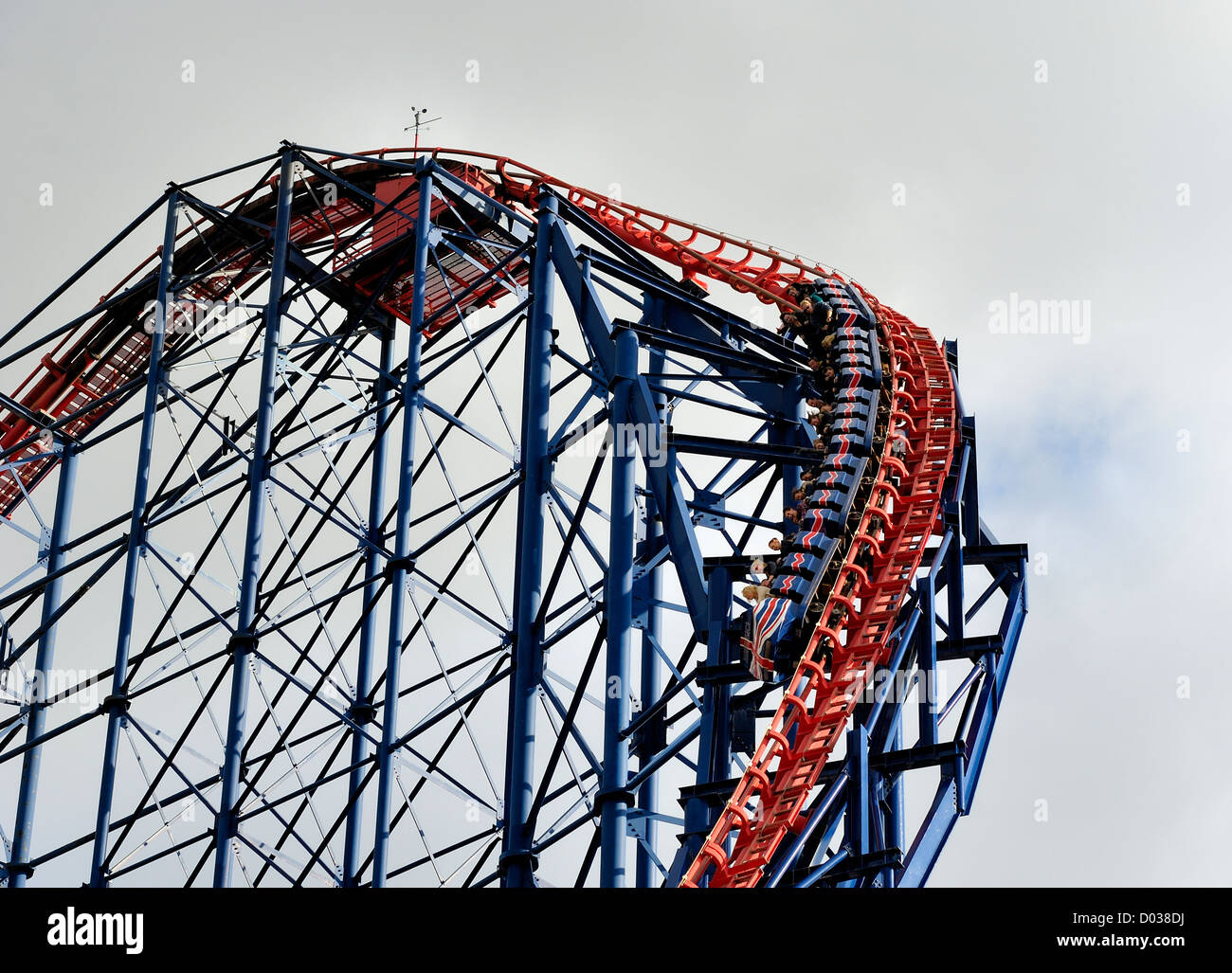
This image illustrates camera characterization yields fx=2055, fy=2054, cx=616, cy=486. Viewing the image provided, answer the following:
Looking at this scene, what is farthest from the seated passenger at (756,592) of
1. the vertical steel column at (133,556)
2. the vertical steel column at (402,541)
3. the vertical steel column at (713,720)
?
the vertical steel column at (133,556)

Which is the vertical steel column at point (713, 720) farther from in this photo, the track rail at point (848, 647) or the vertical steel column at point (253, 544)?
the vertical steel column at point (253, 544)

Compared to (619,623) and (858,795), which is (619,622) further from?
(858,795)

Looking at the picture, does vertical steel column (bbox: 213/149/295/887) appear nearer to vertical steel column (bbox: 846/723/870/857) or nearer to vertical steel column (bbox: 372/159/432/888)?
vertical steel column (bbox: 372/159/432/888)

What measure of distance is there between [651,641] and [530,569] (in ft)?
4.85

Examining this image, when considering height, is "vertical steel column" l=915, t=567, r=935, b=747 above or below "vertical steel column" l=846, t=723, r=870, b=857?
above

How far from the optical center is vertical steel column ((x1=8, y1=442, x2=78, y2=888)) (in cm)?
2334

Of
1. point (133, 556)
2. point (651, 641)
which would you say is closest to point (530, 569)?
point (651, 641)

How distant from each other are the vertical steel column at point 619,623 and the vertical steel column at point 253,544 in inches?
184

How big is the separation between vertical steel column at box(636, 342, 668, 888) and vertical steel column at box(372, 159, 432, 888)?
2.51m

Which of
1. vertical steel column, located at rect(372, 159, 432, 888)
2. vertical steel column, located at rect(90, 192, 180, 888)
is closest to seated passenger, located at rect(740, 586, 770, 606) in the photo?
vertical steel column, located at rect(372, 159, 432, 888)

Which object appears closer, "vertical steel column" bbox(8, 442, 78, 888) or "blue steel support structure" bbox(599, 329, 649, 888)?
"blue steel support structure" bbox(599, 329, 649, 888)
